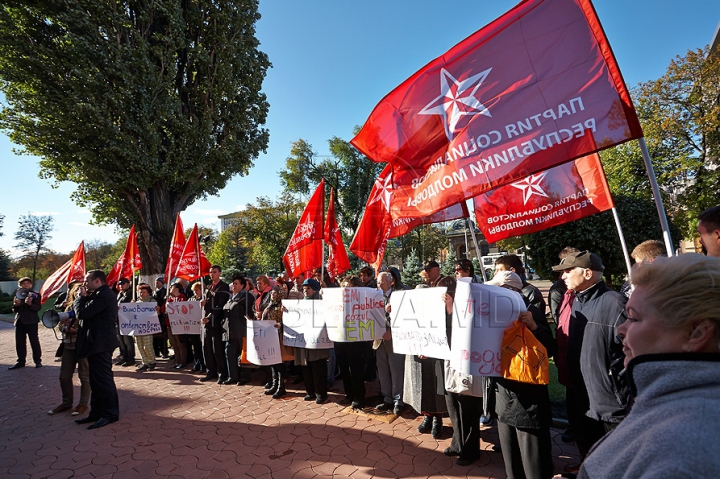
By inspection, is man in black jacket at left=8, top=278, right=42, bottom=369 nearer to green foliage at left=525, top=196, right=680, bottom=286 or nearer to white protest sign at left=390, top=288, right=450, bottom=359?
white protest sign at left=390, top=288, right=450, bottom=359

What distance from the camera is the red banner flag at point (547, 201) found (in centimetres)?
433

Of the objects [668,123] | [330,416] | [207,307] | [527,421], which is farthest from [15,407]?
[668,123]

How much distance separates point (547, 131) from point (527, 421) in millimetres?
2379

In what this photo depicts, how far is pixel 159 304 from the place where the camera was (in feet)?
34.1

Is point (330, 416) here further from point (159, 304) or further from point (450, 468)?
point (159, 304)

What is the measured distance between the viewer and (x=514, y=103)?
3.45 meters

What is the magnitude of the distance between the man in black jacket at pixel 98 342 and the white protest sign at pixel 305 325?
255cm

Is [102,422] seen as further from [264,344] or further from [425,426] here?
[425,426]

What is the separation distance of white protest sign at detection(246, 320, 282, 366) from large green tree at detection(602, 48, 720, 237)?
14761 millimetres

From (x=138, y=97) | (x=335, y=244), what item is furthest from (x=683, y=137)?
(x=138, y=97)

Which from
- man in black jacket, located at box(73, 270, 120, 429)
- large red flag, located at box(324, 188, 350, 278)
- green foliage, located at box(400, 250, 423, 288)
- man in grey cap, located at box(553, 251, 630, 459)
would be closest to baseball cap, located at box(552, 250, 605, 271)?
man in grey cap, located at box(553, 251, 630, 459)

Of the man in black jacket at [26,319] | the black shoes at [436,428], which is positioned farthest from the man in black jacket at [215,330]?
the man in black jacket at [26,319]

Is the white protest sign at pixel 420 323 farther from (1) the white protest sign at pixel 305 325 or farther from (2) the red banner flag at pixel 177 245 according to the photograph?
(2) the red banner flag at pixel 177 245

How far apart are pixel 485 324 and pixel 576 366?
34.2 inches
